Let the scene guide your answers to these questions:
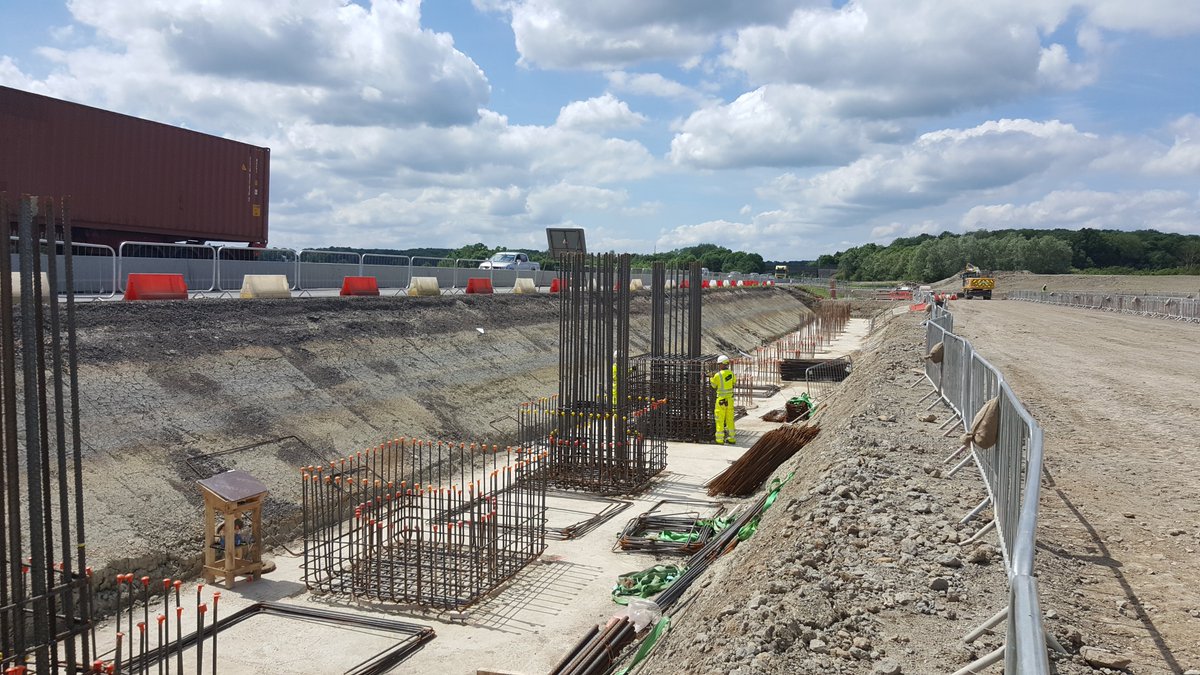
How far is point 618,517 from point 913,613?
840 centimetres

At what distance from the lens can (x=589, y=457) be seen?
1602 cm

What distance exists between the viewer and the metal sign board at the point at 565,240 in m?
19.6

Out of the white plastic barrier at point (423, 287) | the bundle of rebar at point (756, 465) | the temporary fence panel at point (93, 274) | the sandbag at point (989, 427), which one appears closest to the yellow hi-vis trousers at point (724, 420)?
the bundle of rebar at point (756, 465)

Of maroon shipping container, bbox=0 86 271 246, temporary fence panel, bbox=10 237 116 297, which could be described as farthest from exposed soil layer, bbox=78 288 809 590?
maroon shipping container, bbox=0 86 271 246

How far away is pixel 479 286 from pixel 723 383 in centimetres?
1306

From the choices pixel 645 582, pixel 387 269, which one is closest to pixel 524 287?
pixel 387 269

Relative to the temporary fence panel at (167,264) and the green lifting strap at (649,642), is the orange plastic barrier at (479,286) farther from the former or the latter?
the green lifting strap at (649,642)

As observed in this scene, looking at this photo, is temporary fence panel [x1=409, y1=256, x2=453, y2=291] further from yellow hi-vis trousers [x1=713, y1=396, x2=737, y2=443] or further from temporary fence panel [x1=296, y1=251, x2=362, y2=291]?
yellow hi-vis trousers [x1=713, y1=396, x2=737, y2=443]

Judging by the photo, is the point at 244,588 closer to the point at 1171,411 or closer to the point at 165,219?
the point at 1171,411

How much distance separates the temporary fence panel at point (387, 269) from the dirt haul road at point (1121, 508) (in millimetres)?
18989

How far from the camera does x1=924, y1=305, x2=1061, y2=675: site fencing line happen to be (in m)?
3.01

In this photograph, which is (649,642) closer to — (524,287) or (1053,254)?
(524,287)

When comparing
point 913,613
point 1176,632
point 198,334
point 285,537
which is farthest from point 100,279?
point 1176,632

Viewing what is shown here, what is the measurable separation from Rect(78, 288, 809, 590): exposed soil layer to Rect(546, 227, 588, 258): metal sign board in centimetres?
441
